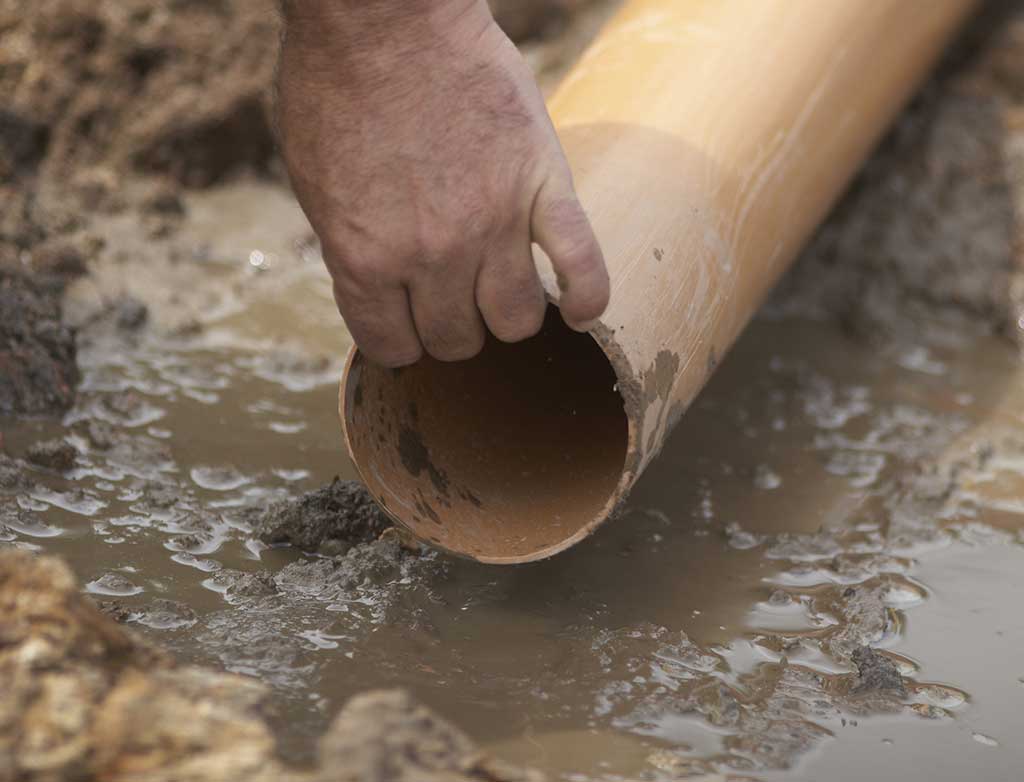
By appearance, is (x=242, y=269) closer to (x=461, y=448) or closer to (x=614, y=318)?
(x=461, y=448)

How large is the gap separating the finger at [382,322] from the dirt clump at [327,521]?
460 millimetres

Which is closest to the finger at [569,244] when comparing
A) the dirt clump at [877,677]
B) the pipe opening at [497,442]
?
the pipe opening at [497,442]

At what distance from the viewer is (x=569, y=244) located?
6.78 feet

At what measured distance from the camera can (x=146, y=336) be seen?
11.3ft

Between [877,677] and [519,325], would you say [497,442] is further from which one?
[877,677]

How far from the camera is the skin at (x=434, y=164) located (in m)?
2.07

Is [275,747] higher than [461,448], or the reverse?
[461,448]

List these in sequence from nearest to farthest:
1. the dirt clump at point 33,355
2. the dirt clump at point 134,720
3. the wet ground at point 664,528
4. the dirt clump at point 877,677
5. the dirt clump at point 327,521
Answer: the dirt clump at point 134,720 < the wet ground at point 664,528 < the dirt clump at point 877,677 < the dirt clump at point 327,521 < the dirt clump at point 33,355

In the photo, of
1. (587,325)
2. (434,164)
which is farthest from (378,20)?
(587,325)

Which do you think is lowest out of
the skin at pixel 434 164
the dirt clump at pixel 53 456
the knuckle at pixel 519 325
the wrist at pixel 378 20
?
the dirt clump at pixel 53 456

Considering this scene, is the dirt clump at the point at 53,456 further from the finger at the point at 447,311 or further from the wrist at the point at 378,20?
the wrist at the point at 378,20

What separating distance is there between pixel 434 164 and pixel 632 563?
1059 millimetres

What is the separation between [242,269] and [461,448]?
155 centimetres

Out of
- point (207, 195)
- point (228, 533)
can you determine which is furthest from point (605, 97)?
point (207, 195)
